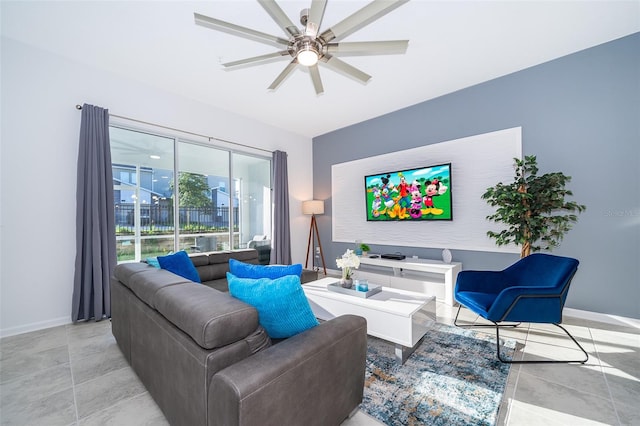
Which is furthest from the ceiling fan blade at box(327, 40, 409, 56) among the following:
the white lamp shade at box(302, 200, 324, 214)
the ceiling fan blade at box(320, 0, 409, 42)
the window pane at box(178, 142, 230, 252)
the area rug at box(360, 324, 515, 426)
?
the white lamp shade at box(302, 200, 324, 214)

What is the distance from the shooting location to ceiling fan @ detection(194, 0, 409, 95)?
5.40ft

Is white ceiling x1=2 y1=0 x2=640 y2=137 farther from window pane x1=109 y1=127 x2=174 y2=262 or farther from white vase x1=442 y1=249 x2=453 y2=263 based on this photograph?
A: white vase x1=442 y1=249 x2=453 y2=263

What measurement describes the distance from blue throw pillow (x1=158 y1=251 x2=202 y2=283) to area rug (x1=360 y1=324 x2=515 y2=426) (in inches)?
71.0

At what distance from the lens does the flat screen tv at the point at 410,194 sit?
12.7 feet

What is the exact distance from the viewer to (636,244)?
265 centimetres

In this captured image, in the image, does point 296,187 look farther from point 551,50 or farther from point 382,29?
point 551,50

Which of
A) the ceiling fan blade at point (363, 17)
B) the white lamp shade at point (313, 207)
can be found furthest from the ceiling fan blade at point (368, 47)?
the white lamp shade at point (313, 207)

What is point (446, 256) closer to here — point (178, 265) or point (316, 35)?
point (316, 35)

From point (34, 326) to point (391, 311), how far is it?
3643 millimetres

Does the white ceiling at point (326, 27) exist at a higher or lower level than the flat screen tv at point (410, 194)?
higher

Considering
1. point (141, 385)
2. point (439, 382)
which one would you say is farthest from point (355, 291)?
point (141, 385)

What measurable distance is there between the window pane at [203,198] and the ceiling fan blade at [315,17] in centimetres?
299

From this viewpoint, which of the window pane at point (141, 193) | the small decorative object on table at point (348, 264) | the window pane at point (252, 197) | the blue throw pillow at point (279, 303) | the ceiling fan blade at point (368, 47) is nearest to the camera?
the blue throw pillow at point (279, 303)

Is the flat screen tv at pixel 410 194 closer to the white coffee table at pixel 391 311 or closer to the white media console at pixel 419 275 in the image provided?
the white media console at pixel 419 275
